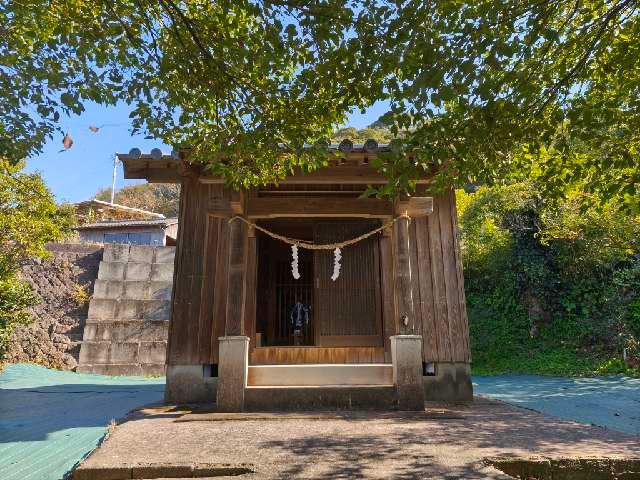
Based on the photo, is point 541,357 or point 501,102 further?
point 541,357

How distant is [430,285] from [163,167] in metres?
4.83

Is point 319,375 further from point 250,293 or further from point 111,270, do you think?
point 111,270

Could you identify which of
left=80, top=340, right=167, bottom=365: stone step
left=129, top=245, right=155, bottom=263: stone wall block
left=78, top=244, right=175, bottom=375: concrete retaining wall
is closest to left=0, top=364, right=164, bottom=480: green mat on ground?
left=80, top=340, right=167, bottom=365: stone step

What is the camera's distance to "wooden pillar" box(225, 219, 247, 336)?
244 inches

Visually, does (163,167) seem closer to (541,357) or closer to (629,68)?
(629,68)

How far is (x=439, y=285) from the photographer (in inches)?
293

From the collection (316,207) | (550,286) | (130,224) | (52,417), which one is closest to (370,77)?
(316,207)

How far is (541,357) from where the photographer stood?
1270cm

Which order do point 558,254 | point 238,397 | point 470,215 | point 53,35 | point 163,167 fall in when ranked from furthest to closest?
point 470,215 < point 558,254 < point 163,167 < point 238,397 < point 53,35

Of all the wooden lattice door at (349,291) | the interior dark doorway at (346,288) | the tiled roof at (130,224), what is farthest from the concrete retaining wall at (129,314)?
the wooden lattice door at (349,291)

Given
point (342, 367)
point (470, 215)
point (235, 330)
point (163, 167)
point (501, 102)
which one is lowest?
point (342, 367)

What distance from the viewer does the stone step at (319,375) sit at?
6738mm

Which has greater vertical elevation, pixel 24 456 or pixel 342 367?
pixel 342 367

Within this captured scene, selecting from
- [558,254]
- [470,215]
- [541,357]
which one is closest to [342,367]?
[541,357]
